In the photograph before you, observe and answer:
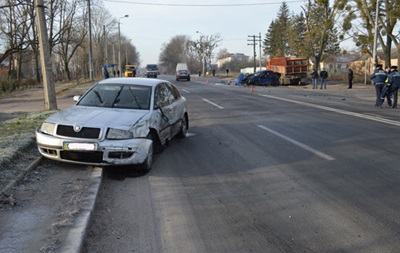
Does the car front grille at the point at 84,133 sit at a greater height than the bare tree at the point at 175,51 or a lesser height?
lesser

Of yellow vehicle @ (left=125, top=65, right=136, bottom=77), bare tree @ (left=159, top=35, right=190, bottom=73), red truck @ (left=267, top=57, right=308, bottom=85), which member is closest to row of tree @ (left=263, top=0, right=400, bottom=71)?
red truck @ (left=267, top=57, right=308, bottom=85)

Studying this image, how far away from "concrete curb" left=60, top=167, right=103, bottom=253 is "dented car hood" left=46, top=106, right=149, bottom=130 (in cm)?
115

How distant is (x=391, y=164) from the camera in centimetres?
644

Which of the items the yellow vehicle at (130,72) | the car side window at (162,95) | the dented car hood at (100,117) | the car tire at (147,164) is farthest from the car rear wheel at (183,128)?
the yellow vehicle at (130,72)

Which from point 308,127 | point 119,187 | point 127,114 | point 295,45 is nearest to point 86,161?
point 119,187

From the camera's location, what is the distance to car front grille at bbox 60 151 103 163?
18.7 ft

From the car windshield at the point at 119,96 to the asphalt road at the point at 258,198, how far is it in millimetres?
1150

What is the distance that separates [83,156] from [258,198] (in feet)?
8.85

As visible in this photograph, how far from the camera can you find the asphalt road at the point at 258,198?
379 cm

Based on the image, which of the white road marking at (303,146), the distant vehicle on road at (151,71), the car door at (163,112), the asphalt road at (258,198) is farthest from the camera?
the distant vehicle on road at (151,71)

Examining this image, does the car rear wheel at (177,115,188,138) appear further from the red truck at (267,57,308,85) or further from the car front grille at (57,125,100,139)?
the red truck at (267,57,308,85)

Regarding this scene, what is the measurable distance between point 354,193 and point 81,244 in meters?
Result: 3.53

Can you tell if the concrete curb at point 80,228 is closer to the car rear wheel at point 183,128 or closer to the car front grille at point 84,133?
the car front grille at point 84,133

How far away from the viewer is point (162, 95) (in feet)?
25.9
